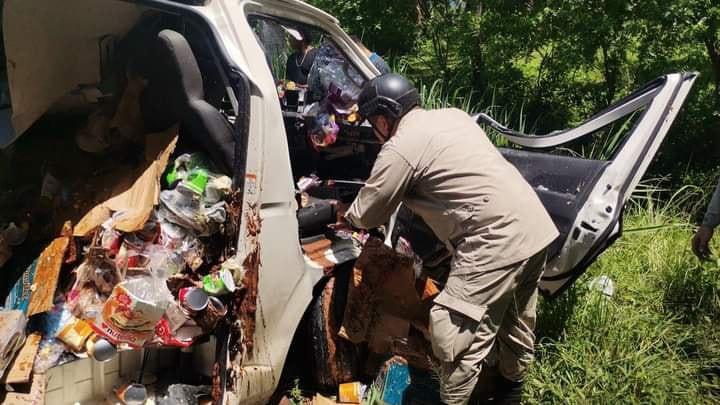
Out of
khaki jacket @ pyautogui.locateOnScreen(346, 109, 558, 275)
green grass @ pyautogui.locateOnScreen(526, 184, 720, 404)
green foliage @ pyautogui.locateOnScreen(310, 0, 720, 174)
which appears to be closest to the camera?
khaki jacket @ pyautogui.locateOnScreen(346, 109, 558, 275)

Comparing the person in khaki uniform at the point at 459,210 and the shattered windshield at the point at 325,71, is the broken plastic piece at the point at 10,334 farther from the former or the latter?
the shattered windshield at the point at 325,71

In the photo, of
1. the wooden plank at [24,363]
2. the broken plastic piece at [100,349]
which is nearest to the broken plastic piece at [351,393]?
the broken plastic piece at [100,349]

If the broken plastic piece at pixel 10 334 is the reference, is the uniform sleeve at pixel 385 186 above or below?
above

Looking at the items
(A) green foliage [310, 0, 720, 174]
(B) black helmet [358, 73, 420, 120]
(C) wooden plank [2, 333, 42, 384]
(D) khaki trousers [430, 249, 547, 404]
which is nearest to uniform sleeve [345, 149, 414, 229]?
(B) black helmet [358, 73, 420, 120]

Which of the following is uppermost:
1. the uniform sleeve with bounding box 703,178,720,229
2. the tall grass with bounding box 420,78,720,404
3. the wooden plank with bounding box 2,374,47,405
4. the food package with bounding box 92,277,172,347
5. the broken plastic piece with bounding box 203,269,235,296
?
the uniform sleeve with bounding box 703,178,720,229

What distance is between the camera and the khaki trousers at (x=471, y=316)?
2701 millimetres

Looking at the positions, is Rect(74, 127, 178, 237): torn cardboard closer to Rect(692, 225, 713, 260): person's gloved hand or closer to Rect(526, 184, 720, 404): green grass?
Rect(526, 184, 720, 404): green grass

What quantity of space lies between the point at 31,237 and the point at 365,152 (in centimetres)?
201

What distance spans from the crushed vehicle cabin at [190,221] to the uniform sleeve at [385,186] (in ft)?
1.03

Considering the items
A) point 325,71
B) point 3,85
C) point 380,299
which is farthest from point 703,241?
point 3,85

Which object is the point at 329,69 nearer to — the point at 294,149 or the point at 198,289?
the point at 294,149

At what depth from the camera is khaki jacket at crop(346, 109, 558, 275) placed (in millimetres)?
2691

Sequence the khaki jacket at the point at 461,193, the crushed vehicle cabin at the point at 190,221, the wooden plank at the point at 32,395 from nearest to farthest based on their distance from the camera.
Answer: the wooden plank at the point at 32,395 < the crushed vehicle cabin at the point at 190,221 < the khaki jacket at the point at 461,193

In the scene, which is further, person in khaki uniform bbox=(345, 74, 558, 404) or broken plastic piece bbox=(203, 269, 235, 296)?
person in khaki uniform bbox=(345, 74, 558, 404)
